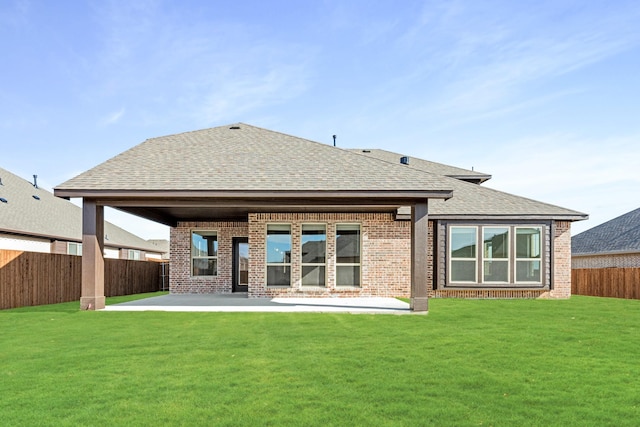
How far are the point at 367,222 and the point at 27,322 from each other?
10213 mm

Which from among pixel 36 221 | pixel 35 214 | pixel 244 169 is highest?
pixel 244 169

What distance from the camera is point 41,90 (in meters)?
15.9

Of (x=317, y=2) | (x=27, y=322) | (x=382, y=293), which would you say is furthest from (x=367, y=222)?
(x=27, y=322)

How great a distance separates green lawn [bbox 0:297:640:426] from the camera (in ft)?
13.5

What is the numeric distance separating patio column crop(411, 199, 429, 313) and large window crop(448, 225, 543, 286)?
4.74m

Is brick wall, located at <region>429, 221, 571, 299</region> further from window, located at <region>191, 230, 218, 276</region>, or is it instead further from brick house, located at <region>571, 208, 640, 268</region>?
window, located at <region>191, 230, 218, 276</region>

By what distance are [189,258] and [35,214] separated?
9.71 m

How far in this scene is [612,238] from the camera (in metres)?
25.9

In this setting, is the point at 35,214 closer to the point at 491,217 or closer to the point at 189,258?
the point at 189,258

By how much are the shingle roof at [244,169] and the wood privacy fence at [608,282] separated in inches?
510

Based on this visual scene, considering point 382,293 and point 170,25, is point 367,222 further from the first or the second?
point 170,25

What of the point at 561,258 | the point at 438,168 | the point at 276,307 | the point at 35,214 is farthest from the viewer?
the point at 35,214

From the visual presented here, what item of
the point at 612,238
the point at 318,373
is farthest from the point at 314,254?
the point at 612,238

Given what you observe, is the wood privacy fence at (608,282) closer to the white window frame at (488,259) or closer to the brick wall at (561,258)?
the brick wall at (561,258)
